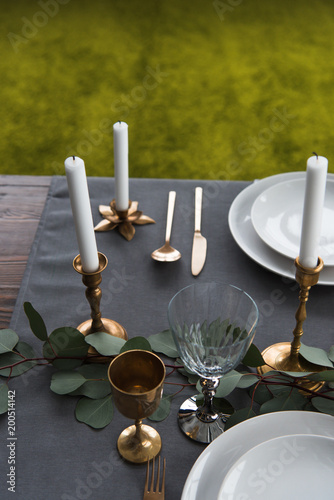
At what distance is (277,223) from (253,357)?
1.09ft

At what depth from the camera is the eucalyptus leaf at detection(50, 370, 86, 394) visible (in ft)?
2.31

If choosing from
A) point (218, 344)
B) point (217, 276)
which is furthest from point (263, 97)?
point (218, 344)

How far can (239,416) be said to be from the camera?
657 mm

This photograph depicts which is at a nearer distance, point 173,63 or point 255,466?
point 255,466

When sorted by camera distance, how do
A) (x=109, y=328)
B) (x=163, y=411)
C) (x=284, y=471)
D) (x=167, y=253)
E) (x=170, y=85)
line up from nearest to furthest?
(x=284, y=471) < (x=163, y=411) < (x=109, y=328) < (x=167, y=253) < (x=170, y=85)

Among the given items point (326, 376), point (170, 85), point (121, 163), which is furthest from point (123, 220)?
point (170, 85)

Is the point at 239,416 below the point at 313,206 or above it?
below

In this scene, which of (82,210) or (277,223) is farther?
(277,223)

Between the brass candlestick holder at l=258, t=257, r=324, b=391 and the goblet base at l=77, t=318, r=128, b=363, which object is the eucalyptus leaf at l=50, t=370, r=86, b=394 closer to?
the goblet base at l=77, t=318, r=128, b=363

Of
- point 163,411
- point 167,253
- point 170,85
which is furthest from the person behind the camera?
point 170,85

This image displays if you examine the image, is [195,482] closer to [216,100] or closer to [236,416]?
[236,416]

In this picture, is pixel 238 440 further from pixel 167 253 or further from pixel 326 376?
pixel 167 253

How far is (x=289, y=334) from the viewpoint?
80 cm

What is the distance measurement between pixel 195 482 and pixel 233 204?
Answer: 54 centimetres
